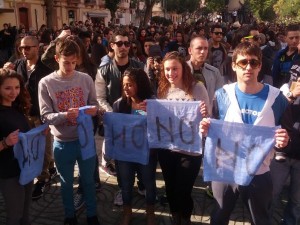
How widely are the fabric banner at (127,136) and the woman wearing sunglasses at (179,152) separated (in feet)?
0.68

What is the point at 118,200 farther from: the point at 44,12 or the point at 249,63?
the point at 44,12

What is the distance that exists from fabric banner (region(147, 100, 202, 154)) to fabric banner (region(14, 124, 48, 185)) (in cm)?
105

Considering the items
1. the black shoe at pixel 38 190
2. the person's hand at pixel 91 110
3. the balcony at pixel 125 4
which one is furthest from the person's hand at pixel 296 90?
the balcony at pixel 125 4

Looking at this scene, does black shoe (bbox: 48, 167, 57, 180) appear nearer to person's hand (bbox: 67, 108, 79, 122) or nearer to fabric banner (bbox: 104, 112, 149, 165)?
fabric banner (bbox: 104, 112, 149, 165)

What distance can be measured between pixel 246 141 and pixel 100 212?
6.82 ft

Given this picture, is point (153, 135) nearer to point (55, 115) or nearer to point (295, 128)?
point (55, 115)

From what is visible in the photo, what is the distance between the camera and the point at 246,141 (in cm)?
271

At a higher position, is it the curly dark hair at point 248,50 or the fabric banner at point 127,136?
the curly dark hair at point 248,50

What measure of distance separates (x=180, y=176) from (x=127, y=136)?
2.30 feet

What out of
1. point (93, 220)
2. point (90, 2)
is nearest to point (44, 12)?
point (90, 2)

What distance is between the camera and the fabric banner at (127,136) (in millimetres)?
3414

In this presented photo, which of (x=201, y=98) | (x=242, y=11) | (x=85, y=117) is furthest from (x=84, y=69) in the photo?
(x=242, y=11)

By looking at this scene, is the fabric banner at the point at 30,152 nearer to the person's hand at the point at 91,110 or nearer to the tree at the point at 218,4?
the person's hand at the point at 91,110

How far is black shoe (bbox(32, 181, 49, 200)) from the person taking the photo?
4.30 metres
